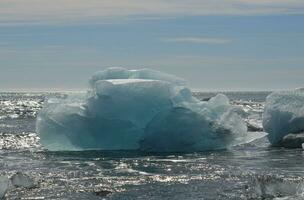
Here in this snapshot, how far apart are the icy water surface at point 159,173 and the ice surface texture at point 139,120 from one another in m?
1.23

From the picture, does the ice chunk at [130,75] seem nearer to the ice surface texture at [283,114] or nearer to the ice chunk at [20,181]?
the ice surface texture at [283,114]

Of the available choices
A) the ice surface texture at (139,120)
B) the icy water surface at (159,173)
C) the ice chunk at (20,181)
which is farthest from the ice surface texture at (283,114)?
the ice chunk at (20,181)

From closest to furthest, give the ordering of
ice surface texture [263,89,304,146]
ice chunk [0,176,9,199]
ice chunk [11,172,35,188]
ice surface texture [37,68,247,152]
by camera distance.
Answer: ice chunk [0,176,9,199]
ice chunk [11,172,35,188]
ice surface texture [37,68,247,152]
ice surface texture [263,89,304,146]

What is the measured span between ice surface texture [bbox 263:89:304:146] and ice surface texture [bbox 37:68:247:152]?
2.87 meters

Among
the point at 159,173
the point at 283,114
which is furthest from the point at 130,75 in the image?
the point at 159,173

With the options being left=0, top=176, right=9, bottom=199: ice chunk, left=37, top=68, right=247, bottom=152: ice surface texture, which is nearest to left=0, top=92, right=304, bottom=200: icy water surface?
left=0, top=176, right=9, bottom=199: ice chunk

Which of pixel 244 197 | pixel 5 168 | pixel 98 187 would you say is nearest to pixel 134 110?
pixel 5 168

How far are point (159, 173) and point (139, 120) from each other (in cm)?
889

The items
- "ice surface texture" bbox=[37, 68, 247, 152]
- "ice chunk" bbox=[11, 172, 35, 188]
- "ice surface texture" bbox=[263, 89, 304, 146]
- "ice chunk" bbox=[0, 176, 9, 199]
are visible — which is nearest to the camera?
"ice chunk" bbox=[0, 176, 9, 199]

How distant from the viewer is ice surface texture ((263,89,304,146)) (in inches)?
1581

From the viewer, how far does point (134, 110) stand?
37125 mm

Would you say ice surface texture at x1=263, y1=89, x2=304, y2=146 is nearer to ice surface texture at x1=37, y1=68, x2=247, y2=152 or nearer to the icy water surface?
the icy water surface

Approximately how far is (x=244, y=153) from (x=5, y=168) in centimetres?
1333

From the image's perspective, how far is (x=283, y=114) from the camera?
132 ft
